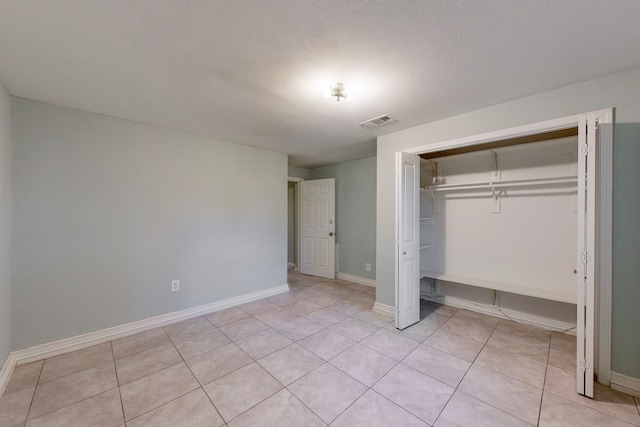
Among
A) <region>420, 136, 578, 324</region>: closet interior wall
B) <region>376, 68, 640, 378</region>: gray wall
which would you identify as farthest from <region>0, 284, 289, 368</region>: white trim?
<region>376, 68, 640, 378</region>: gray wall

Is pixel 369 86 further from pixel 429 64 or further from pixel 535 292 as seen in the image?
pixel 535 292

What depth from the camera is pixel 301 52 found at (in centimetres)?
158

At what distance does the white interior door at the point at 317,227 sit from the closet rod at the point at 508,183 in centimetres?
201

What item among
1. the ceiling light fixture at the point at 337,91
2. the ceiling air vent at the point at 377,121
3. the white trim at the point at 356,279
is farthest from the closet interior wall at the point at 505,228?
the ceiling light fixture at the point at 337,91

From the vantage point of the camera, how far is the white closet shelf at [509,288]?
2.47 metres

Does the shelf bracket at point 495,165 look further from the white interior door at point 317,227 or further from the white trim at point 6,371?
the white trim at point 6,371

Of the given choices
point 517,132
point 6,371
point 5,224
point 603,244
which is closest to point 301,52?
point 517,132

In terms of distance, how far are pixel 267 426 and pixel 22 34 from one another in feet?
9.12

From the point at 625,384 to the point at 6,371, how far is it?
4813 millimetres

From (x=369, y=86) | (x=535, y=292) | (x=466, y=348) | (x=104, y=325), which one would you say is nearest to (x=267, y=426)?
(x=466, y=348)

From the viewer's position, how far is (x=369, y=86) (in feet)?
6.60

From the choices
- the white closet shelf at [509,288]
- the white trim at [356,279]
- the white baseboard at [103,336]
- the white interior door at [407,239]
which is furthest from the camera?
the white trim at [356,279]

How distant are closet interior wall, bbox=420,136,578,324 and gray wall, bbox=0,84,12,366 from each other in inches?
172

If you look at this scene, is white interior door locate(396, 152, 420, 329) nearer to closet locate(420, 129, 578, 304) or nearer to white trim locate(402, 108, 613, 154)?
white trim locate(402, 108, 613, 154)
